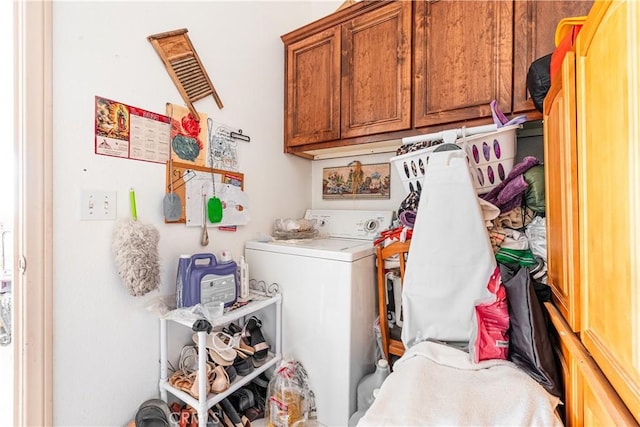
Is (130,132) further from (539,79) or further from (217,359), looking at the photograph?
(539,79)

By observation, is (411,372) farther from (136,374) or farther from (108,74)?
(108,74)

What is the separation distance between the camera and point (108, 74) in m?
1.16

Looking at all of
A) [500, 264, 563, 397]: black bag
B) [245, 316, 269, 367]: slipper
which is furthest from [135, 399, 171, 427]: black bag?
[500, 264, 563, 397]: black bag

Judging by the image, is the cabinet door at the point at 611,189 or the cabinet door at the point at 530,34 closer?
the cabinet door at the point at 611,189

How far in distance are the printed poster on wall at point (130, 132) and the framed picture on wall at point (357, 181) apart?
3.89 ft

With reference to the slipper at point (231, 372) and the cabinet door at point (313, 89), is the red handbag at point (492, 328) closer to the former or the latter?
the slipper at point (231, 372)

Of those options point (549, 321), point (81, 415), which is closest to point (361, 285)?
point (549, 321)

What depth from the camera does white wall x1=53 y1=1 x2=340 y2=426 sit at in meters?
1.05

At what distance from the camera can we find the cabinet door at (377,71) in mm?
1512

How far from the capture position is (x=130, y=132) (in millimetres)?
1228

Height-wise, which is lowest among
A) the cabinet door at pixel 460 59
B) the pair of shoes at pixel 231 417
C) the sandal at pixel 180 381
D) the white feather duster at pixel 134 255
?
the pair of shoes at pixel 231 417

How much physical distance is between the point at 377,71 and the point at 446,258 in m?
1.13

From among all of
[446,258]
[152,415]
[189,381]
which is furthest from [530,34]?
[152,415]

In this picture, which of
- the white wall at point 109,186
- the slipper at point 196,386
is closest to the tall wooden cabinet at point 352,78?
the white wall at point 109,186
